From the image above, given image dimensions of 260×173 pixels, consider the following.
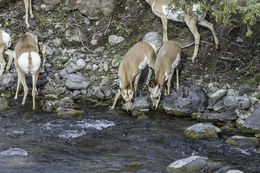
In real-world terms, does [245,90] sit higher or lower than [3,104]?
higher

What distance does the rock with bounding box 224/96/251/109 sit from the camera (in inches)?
373

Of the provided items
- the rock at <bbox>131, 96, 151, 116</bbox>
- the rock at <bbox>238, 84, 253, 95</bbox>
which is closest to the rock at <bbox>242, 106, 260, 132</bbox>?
the rock at <bbox>238, 84, 253, 95</bbox>

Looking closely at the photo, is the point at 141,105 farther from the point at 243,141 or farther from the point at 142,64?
the point at 243,141

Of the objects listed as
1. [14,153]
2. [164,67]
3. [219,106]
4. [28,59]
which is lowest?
[14,153]

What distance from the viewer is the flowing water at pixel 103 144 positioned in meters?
7.12

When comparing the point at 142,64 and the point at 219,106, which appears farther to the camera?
the point at 142,64

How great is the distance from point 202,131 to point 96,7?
25.4ft

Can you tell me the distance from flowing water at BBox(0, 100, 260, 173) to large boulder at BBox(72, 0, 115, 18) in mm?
5328

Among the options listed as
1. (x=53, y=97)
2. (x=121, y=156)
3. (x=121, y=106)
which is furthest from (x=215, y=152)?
(x=53, y=97)

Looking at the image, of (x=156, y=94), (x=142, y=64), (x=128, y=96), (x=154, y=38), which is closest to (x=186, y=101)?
(x=156, y=94)

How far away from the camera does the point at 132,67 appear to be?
10227mm

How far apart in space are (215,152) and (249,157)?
2.03 ft

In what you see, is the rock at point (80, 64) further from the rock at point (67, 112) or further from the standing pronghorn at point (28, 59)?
the rock at point (67, 112)

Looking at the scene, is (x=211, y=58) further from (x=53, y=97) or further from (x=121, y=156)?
(x=121, y=156)
